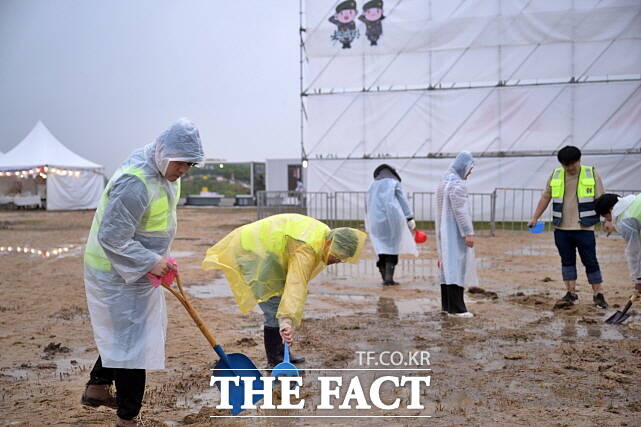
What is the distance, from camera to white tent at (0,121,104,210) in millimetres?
27047

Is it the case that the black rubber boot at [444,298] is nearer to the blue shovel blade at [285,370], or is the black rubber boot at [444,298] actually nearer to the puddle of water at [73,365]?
the blue shovel blade at [285,370]

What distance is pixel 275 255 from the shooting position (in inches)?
163

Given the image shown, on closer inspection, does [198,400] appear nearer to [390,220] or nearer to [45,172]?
[390,220]

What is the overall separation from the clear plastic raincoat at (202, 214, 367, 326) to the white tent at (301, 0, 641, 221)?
14706 millimetres

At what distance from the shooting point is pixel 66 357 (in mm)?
4930

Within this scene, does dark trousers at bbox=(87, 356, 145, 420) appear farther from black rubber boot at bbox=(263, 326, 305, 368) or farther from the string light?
the string light

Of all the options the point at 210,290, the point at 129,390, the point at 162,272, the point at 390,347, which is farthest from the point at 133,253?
the point at 210,290

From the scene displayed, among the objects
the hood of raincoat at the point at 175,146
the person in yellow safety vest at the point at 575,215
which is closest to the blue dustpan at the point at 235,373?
the hood of raincoat at the point at 175,146

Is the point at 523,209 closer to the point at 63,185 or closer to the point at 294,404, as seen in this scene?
A: the point at 294,404

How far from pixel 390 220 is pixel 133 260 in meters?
5.48

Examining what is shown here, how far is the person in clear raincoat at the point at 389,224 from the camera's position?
8249 millimetres

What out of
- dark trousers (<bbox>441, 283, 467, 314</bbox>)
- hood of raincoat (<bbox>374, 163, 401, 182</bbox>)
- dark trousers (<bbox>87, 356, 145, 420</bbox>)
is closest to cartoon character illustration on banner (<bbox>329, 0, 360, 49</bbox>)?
hood of raincoat (<bbox>374, 163, 401, 182</bbox>)

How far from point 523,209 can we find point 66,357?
1444 cm

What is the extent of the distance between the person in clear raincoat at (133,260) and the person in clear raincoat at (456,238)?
3.50 metres
